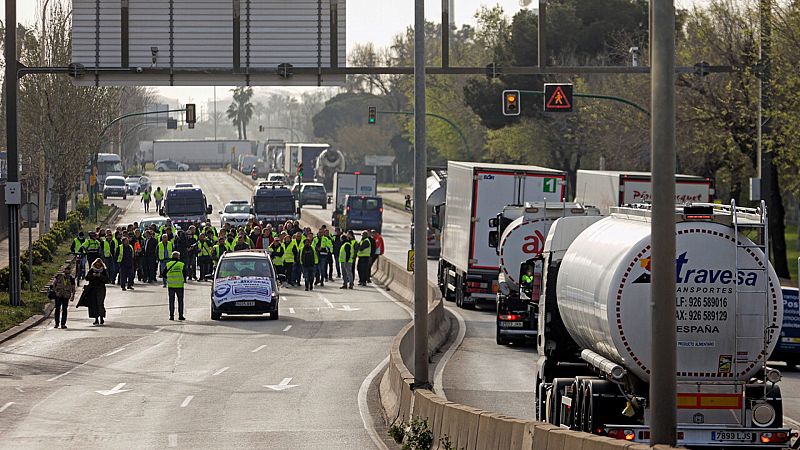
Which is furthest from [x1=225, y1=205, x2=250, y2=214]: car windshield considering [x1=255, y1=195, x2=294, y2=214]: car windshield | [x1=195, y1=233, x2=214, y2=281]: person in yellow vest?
[x1=195, y1=233, x2=214, y2=281]: person in yellow vest

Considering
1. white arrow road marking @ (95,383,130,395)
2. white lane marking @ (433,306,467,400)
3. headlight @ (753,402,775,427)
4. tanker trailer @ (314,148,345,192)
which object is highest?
tanker trailer @ (314,148,345,192)

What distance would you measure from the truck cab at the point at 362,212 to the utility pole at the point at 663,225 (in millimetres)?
61440

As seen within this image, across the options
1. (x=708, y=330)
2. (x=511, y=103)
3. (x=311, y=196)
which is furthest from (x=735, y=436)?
(x=311, y=196)

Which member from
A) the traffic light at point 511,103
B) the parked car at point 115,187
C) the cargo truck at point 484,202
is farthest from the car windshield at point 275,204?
the parked car at point 115,187

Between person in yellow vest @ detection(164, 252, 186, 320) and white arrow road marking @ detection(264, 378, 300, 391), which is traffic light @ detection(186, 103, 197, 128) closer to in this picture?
person in yellow vest @ detection(164, 252, 186, 320)

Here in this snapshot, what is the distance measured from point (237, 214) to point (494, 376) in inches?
1763

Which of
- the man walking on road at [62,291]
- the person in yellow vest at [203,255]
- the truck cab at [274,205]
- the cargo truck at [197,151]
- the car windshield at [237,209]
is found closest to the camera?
the man walking on road at [62,291]

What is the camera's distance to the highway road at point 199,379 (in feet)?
61.9

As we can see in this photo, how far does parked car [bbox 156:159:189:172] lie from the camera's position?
170000 mm

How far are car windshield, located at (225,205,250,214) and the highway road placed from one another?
28.5 metres

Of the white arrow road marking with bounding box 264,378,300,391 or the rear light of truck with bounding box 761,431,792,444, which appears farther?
the white arrow road marking with bounding box 264,378,300,391

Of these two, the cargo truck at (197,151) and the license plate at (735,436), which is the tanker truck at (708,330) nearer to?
the license plate at (735,436)

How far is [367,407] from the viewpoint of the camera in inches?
854

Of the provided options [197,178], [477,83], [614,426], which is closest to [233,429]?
[614,426]
